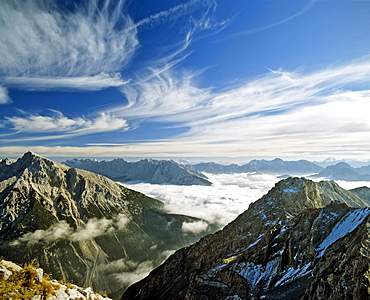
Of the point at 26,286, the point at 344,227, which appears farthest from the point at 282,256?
the point at 26,286

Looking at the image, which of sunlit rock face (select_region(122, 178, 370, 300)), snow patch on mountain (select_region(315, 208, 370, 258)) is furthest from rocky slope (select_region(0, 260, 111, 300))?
snow patch on mountain (select_region(315, 208, 370, 258))

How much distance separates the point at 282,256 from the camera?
5531 centimetres

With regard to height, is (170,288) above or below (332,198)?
below

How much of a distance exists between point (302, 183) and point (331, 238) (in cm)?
4092

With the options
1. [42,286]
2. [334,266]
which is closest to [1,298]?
[42,286]

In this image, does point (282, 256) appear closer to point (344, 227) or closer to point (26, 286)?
point (344, 227)

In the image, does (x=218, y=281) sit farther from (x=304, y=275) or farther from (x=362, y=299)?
(x=362, y=299)

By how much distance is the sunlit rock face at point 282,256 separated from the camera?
36.1 m

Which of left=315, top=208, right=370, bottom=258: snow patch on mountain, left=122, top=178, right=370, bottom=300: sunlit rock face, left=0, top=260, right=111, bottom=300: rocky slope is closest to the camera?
left=0, top=260, right=111, bottom=300: rocky slope

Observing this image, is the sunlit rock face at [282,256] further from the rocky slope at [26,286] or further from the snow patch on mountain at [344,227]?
the rocky slope at [26,286]

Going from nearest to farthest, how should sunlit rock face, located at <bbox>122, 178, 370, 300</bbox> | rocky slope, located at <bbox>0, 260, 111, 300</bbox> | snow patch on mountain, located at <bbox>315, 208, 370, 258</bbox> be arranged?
rocky slope, located at <bbox>0, 260, 111, 300</bbox>, sunlit rock face, located at <bbox>122, 178, 370, 300</bbox>, snow patch on mountain, located at <bbox>315, 208, 370, 258</bbox>

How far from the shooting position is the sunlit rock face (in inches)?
1420

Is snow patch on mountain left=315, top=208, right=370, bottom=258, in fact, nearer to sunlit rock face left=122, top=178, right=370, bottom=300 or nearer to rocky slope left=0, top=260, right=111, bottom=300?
sunlit rock face left=122, top=178, right=370, bottom=300

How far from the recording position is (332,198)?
93250mm
